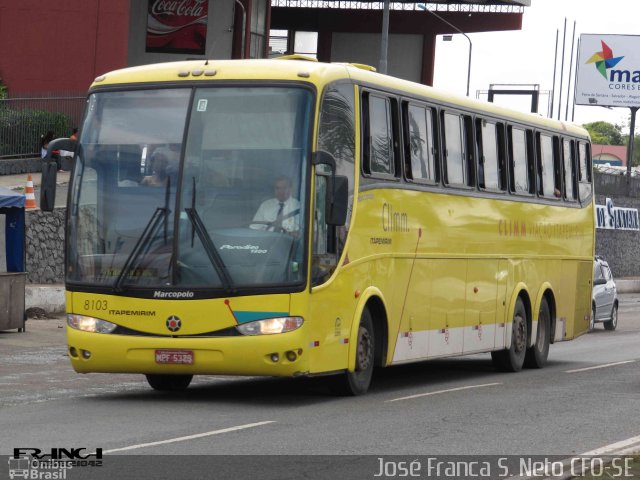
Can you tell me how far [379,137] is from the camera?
1556 cm

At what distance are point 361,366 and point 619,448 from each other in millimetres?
4467

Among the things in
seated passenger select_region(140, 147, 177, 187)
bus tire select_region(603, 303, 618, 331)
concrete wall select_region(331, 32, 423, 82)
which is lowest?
bus tire select_region(603, 303, 618, 331)

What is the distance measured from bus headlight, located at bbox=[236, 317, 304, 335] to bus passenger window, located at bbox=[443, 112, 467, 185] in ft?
14.9

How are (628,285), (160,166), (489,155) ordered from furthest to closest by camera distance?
(628,285) → (489,155) → (160,166)

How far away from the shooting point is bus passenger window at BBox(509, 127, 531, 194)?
20.0 meters

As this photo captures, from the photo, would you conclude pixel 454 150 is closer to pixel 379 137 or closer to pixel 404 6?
pixel 379 137

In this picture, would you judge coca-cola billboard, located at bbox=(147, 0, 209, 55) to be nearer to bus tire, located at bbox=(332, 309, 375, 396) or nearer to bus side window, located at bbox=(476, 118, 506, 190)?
bus side window, located at bbox=(476, 118, 506, 190)

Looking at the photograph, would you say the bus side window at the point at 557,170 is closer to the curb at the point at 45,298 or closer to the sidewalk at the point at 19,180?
the curb at the point at 45,298

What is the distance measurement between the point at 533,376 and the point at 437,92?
415 centimetres

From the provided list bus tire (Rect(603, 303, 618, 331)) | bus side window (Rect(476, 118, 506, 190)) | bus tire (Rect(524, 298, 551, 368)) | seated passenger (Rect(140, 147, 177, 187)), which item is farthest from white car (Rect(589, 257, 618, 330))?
seated passenger (Rect(140, 147, 177, 187))

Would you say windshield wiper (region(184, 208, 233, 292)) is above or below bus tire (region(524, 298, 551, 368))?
above

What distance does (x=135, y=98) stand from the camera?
14.5m

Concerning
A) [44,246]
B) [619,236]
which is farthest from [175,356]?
[619,236]

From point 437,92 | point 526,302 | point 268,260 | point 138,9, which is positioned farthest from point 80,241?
point 138,9
